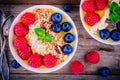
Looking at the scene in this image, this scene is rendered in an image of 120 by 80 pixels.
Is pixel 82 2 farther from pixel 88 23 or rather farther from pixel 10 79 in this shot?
pixel 10 79

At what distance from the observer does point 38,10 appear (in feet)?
3.32

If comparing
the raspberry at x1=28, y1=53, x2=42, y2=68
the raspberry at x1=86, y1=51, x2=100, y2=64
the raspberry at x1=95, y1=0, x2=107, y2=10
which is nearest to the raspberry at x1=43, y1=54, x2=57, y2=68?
the raspberry at x1=28, y1=53, x2=42, y2=68

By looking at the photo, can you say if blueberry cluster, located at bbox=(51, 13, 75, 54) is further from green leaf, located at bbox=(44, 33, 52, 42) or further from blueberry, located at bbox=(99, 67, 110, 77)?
blueberry, located at bbox=(99, 67, 110, 77)

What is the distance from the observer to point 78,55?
106cm

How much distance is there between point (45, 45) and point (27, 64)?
0.29ft

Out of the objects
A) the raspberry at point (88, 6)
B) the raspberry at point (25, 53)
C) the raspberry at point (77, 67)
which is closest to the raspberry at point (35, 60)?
the raspberry at point (25, 53)

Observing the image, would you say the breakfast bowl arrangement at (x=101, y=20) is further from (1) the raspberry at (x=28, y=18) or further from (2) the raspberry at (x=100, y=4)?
(1) the raspberry at (x=28, y=18)

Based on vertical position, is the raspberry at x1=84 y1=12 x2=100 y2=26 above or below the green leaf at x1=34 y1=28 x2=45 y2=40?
above

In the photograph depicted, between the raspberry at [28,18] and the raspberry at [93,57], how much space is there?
226 mm

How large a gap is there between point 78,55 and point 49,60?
13 cm

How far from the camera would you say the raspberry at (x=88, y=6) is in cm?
98

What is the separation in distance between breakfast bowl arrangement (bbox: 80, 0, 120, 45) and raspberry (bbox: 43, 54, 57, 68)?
0.15m

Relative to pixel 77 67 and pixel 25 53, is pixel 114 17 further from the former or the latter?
pixel 25 53

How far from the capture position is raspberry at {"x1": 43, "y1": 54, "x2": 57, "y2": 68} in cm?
98
